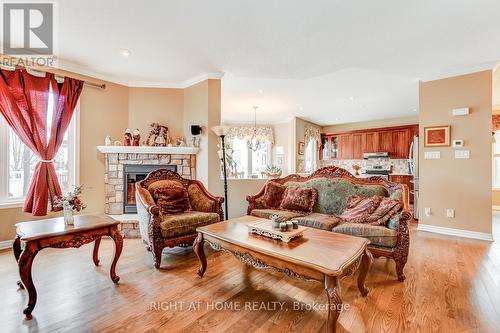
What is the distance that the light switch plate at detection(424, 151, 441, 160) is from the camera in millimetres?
4066

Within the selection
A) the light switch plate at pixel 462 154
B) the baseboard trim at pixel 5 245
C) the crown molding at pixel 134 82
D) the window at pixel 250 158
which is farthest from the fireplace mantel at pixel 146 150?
the light switch plate at pixel 462 154

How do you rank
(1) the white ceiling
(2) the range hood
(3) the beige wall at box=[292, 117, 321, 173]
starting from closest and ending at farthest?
1. (1) the white ceiling
2. (2) the range hood
3. (3) the beige wall at box=[292, 117, 321, 173]

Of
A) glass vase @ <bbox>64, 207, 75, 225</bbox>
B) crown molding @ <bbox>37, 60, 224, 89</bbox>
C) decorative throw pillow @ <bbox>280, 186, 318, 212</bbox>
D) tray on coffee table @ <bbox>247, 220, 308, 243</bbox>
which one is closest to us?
tray on coffee table @ <bbox>247, 220, 308, 243</bbox>

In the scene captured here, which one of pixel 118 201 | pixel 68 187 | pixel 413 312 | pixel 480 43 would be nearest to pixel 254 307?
pixel 413 312

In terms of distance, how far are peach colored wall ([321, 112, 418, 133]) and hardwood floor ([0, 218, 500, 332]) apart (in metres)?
5.12

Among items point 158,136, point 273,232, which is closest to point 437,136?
point 273,232

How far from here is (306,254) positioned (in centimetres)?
169

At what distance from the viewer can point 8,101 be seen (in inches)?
120

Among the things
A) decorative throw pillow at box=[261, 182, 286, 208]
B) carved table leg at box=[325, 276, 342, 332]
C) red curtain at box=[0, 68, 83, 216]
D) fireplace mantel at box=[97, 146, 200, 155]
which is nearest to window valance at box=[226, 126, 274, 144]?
Answer: fireplace mantel at box=[97, 146, 200, 155]

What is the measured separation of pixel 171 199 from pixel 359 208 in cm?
244

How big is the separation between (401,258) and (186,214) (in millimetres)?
2475

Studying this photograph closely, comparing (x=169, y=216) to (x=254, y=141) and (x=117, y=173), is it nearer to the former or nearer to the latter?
(x=117, y=173)

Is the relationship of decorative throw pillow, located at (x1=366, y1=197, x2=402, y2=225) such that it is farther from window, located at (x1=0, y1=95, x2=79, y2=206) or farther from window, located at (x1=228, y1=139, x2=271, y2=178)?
window, located at (x1=228, y1=139, x2=271, y2=178)

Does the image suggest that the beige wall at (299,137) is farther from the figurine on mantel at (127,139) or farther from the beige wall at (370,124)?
the figurine on mantel at (127,139)
